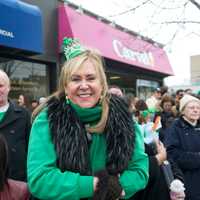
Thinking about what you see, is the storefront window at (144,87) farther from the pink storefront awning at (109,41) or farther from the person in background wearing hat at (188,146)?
the person in background wearing hat at (188,146)

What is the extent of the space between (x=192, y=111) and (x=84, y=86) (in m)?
2.60

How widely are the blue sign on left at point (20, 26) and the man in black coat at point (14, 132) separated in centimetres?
352

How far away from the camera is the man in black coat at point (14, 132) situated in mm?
3326

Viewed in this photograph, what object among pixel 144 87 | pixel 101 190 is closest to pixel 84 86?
pixel 101 190

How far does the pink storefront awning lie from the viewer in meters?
8.98

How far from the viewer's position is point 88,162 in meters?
1.86

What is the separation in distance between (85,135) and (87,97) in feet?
0.69

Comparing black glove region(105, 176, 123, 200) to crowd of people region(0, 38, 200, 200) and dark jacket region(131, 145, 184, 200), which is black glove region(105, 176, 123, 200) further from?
dark jacket region(131, 145, 184, 200)

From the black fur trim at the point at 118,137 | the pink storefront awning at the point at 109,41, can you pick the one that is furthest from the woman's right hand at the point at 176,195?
the pink storefront awning at the point at 109,41

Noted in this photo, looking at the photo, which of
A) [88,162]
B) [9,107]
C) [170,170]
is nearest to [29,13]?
[9,107]

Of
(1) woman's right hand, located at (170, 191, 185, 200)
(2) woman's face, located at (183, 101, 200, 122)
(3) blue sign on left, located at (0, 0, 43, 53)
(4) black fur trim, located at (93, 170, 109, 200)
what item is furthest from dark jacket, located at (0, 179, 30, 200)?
(3) blue sign on left, located at (0, 0, 43, 53)

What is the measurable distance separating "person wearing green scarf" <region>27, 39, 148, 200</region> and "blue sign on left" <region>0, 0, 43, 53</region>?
16.5 ft

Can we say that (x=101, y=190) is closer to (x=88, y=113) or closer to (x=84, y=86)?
(x=88, y=113)

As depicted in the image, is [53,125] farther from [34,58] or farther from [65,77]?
[34,58]
